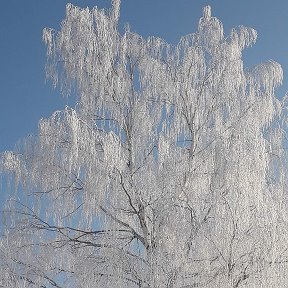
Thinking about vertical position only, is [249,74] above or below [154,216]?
above

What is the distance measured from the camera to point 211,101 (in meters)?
10.3

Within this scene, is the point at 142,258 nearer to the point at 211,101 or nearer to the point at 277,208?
the point at 277,208

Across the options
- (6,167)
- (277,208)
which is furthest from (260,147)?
(6,167)

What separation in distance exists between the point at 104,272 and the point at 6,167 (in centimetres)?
219

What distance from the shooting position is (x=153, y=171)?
9.44 meters

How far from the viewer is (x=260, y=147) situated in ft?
29.1

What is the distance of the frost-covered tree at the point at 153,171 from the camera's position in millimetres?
8609

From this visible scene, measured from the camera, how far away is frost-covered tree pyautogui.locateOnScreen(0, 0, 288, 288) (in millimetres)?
8609

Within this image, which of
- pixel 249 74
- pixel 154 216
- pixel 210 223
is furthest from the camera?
pixel 249 74

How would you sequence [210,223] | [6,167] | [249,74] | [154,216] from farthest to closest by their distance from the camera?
[249,74]
[6,167]
[154,216]
[210,223]

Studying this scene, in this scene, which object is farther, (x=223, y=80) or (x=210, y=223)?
(x=223, y=80)

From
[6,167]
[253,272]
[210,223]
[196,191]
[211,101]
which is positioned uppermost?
[211,101]

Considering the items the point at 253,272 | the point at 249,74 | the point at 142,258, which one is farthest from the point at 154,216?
the point at 249,74

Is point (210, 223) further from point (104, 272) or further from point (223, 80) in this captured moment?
point (223, 80)
